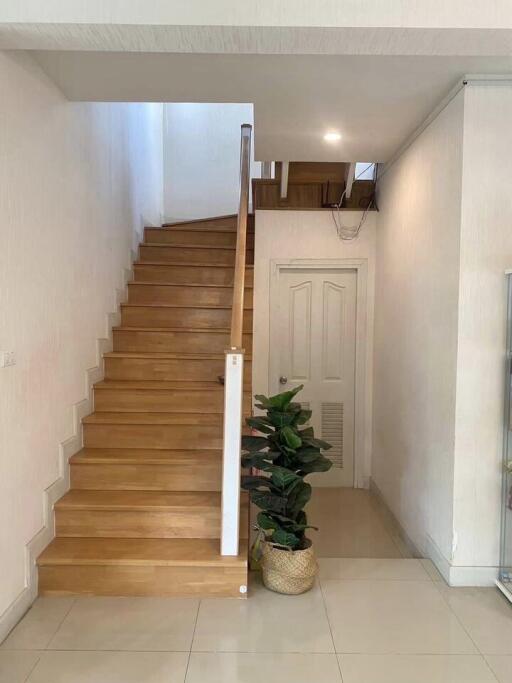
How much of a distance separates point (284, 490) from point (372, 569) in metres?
0.75

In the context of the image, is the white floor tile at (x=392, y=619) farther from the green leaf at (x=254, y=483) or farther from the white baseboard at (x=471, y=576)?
the green leaf at (x=254, y=483)

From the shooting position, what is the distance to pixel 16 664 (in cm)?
207

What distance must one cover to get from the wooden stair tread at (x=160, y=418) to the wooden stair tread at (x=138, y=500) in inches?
21.2

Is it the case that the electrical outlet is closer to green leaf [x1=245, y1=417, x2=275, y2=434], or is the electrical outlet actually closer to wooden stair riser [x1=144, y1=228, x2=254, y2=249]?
green leaf [x1=245, y1=417, x2=275, y2=434]

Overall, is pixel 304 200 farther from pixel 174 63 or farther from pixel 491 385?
pixel 491 385

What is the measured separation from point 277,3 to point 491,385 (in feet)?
6.55

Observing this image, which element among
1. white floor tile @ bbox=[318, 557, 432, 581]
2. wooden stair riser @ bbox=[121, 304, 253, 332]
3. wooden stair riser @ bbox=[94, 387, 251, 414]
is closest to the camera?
white floor tile @ bbox=[318, 557, 432, 581]

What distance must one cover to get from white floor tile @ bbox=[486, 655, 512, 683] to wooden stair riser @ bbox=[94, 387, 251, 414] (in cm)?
197

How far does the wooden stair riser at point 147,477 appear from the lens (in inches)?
120

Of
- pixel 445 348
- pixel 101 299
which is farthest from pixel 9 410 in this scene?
pixel 445 348

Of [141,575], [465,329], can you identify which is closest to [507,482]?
[465,329]

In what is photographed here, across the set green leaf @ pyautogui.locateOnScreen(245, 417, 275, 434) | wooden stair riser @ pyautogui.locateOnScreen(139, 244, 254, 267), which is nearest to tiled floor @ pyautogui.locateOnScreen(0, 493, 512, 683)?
green leaf @ pyautogui.locateOnScreen(245, 417, 275, 434)

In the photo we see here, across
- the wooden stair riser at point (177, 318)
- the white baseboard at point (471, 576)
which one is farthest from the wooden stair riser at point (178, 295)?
the white baseboard at point (471, 576)

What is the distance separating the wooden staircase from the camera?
102 inches
